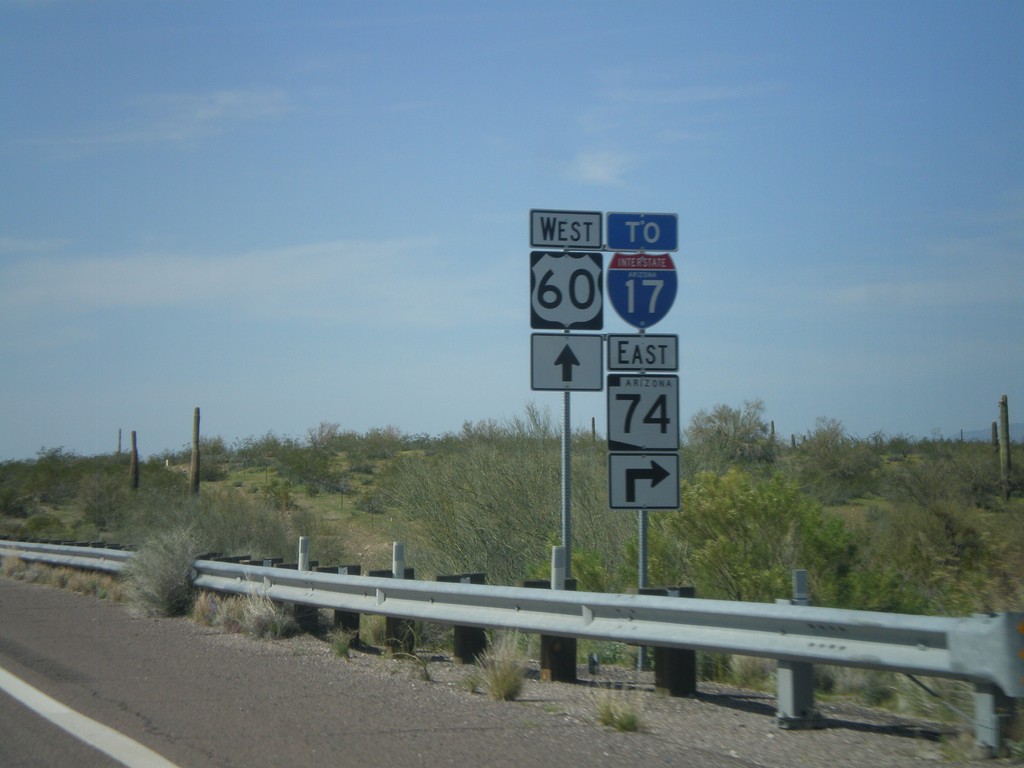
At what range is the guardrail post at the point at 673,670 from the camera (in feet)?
28.7

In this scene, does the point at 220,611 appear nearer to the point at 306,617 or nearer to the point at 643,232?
the point at 306,617

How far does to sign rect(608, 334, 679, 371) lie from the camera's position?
10711mm

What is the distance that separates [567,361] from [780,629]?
4.10 meters

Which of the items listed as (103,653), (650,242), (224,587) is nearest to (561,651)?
(650,242)

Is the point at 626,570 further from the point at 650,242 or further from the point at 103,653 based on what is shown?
the point at 103,653

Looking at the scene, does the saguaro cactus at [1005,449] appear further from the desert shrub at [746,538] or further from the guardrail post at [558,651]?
the guardrail post at [558,651]

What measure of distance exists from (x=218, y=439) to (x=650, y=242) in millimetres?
67335

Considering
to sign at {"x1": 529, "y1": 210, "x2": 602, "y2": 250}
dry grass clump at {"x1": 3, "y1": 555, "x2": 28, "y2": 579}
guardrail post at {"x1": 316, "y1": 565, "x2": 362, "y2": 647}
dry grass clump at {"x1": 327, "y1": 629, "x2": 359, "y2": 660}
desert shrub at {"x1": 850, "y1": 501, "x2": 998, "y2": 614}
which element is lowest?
dry grass clump at {"x1": 3, "y1": 555, "x2": 28, "y2": 579}

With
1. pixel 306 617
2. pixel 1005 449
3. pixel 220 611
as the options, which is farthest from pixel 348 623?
pixel 1005 449

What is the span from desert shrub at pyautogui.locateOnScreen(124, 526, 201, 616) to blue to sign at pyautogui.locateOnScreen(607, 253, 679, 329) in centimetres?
806

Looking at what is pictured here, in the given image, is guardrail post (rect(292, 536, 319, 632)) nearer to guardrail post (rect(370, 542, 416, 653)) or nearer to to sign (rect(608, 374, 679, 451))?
guardrail post (rect(370, 542, 416, 653))

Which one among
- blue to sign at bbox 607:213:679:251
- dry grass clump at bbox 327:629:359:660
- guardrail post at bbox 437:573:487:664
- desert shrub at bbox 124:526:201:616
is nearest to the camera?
guardrail post at bbox 437:573:487:664

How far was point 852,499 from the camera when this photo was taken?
126ft

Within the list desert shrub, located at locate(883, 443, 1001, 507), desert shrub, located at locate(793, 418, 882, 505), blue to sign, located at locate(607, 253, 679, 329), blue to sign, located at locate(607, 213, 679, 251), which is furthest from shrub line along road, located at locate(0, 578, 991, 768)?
desert shrub, located at locate(793, 418, 882, 505)
